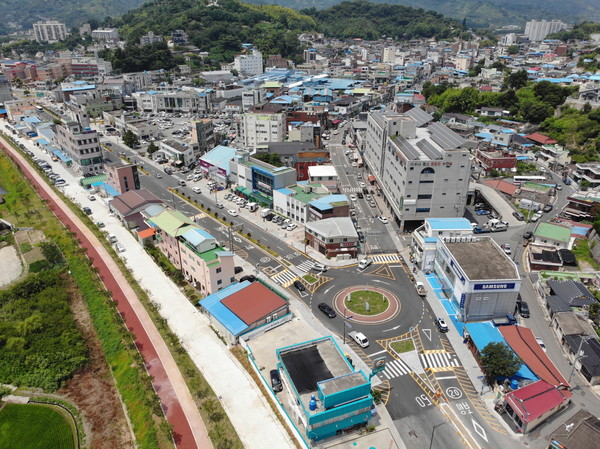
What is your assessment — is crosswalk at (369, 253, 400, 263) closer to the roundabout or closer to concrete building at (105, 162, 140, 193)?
the roundabout

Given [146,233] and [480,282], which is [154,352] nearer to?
[146,233]

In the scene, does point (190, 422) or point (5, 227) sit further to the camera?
point (5, 227)

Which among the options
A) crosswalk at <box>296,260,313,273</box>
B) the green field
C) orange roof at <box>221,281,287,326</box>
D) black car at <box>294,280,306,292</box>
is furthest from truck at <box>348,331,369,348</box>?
the green field

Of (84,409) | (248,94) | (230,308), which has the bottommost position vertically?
(84,409)

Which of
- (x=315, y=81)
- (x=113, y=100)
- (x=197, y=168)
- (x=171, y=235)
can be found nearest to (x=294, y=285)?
(x=171, y=235)

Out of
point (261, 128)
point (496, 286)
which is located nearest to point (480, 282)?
point (496, 286)

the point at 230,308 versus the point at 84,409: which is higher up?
the point at 230,308

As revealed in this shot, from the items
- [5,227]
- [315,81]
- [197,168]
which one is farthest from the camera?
[315,81]

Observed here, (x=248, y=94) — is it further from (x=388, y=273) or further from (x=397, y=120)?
(x=388, y=273)
